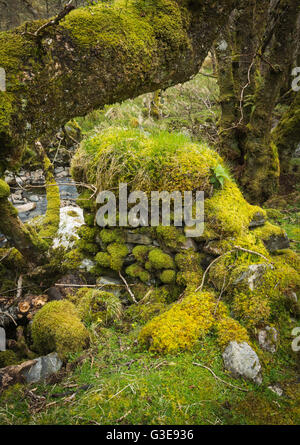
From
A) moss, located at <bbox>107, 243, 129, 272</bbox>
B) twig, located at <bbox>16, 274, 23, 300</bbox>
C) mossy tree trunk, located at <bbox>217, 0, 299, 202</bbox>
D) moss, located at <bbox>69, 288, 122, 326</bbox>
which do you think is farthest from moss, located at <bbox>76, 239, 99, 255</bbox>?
mossy tree trunk, located at <bbox>217, 0, 299, 202</bbox>

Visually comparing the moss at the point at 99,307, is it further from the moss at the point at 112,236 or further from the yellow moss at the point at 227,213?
the yellow moss at the point at 227,213

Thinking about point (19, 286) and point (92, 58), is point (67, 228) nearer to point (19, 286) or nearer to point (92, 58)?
point (19, 286)

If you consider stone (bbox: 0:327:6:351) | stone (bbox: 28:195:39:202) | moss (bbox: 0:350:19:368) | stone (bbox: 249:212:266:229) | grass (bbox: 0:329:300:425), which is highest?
stone (bbox: 249:212:266:229)

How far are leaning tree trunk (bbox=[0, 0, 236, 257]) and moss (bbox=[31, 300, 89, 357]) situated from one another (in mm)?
2153

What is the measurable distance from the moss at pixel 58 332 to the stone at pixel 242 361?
1573 mm

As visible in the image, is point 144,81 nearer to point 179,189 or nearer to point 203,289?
point 179,189

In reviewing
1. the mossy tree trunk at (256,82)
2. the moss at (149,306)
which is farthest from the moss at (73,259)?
the mossy tree trunk at (256,82)

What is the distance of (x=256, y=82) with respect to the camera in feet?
22.7

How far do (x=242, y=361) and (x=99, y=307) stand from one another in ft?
6.18

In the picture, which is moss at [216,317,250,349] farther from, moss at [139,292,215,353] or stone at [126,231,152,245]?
stone at [126,231,152,245]

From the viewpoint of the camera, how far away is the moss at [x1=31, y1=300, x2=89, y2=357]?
3.10 metres

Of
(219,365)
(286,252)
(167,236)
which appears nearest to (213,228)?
(167,236)

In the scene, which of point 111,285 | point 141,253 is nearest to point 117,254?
point 141,253

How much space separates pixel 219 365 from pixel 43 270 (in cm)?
299
